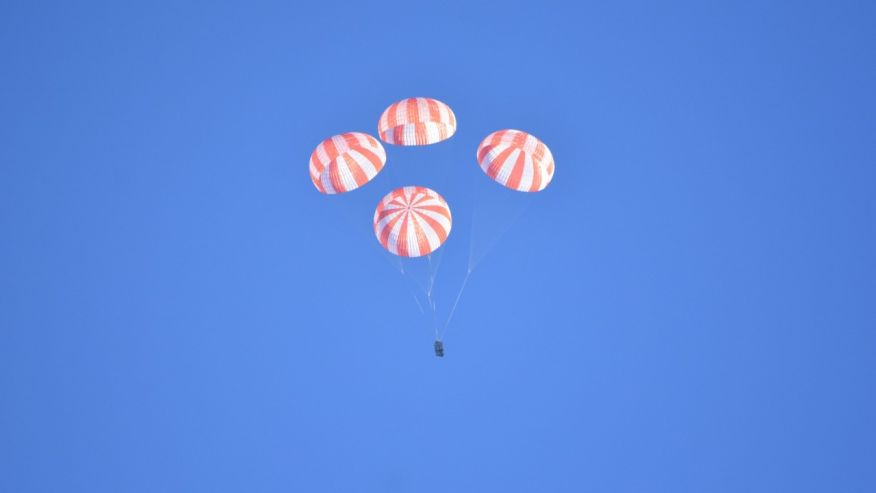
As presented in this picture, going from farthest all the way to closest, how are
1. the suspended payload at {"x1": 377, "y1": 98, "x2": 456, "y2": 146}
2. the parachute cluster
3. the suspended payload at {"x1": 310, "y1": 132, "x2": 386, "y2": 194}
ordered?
the suspended payload at {"x1": 310, "y1": 132, "x2": 386, "y2": 194}
the parachute cluster
the suspended payload at {"x1": 377, "y1": 98, "x2": 456, "y2": 146}

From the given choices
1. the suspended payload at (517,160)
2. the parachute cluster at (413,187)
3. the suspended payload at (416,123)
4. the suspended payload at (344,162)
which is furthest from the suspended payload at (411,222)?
the suspended payload at (517,160)

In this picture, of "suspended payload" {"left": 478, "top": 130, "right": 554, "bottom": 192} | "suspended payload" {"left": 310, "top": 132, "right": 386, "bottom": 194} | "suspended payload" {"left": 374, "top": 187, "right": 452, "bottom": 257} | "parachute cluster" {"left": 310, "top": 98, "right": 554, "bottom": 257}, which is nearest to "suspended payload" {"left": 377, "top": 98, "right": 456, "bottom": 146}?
"parachute cluster" {"left": 310, "top": 98, "right": 554, "bottom": 257}

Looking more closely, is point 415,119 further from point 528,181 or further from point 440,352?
point 440,352

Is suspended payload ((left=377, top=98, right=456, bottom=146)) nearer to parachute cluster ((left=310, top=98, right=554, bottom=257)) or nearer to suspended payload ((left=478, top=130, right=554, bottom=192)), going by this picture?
parachute cluster ((left=310, top=98, right=554, bottom=257))

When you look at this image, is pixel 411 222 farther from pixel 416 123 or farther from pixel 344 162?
pixel 416 123

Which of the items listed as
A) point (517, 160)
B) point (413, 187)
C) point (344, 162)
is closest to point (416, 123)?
point (413, 187)

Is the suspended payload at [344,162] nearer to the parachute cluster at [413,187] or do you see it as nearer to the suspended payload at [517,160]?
the parachute cluster at [413,187]

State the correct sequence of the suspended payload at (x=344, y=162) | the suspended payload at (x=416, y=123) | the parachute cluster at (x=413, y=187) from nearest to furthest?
the suspended payload at (x=416, y=123)
the parachute cluster at (x=413, y=187)
the suspended payload at (x=344, y=162)
